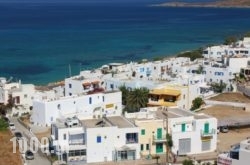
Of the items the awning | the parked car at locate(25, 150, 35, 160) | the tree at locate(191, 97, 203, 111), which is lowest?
the parked car at locate(25, 150, 35, 160)

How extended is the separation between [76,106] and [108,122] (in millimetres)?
8158

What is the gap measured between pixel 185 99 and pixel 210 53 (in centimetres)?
2657

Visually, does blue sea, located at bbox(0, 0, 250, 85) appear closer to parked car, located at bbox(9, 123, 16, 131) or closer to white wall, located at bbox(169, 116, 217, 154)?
parked car, located at bbox(9, 123, 16, 131)

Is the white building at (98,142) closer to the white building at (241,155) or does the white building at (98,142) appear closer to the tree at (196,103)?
the white building at (241,155)

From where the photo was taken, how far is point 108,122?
113ft

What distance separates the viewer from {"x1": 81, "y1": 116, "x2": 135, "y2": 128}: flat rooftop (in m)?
33.8

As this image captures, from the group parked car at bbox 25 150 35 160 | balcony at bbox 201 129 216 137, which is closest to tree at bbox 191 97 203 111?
balcony at bbox 201 129 216 137

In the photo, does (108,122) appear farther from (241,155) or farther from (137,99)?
(241,155)

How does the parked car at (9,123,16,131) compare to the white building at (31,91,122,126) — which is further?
the white building at (31,91,122,126)

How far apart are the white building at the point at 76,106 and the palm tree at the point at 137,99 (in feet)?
2.94

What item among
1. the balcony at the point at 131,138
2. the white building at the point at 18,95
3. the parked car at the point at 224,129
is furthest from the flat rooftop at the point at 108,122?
the white building at the point at 18,95

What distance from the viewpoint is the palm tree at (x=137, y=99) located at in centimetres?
4499

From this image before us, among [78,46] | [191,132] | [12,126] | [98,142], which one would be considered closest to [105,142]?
[98,142]

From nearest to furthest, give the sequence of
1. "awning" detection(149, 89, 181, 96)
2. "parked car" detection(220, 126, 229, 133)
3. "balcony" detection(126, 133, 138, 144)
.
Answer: "balcony" detection(126, 133, 138, 144) → "parked car" detection(220, 126, 229, 133) → "awning" detection(149, 89, 181, 96)
